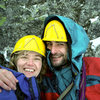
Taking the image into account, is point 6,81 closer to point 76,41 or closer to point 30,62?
point 30,62

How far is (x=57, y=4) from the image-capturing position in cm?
473

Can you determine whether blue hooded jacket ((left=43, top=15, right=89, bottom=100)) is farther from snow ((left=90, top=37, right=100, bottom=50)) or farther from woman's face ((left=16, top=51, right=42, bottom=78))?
snow ((left=90, top=37, right=100, bottom=50))

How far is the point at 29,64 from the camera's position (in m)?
2.68

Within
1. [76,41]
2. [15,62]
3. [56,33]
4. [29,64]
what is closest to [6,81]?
[29,64]

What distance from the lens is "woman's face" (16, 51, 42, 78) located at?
8.89 feet

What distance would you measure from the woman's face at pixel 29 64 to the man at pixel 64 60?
403mm

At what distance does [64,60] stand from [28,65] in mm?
910

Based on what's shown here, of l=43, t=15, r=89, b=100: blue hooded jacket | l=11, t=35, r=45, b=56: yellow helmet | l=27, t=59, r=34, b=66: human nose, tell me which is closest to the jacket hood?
l=43, t=15, r=89, b=100: blue hooded jacket

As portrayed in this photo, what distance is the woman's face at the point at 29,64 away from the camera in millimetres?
2711

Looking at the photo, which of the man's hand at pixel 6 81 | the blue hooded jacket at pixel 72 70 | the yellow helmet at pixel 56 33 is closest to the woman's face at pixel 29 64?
the blue hooded jacket at pixel 72 70

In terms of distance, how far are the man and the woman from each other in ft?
0.91

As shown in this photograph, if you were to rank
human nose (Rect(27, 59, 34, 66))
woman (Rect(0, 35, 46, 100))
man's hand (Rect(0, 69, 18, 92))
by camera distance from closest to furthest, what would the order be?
1. man's hand (Rect(0, 69, 18, 92))
2. woman (Rect(0, 35, 46, 100))
3. human nose (Rect(27, 59, 34, 66))

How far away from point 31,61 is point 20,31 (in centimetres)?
215

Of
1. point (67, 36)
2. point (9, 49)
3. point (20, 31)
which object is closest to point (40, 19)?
point (20, 31)
